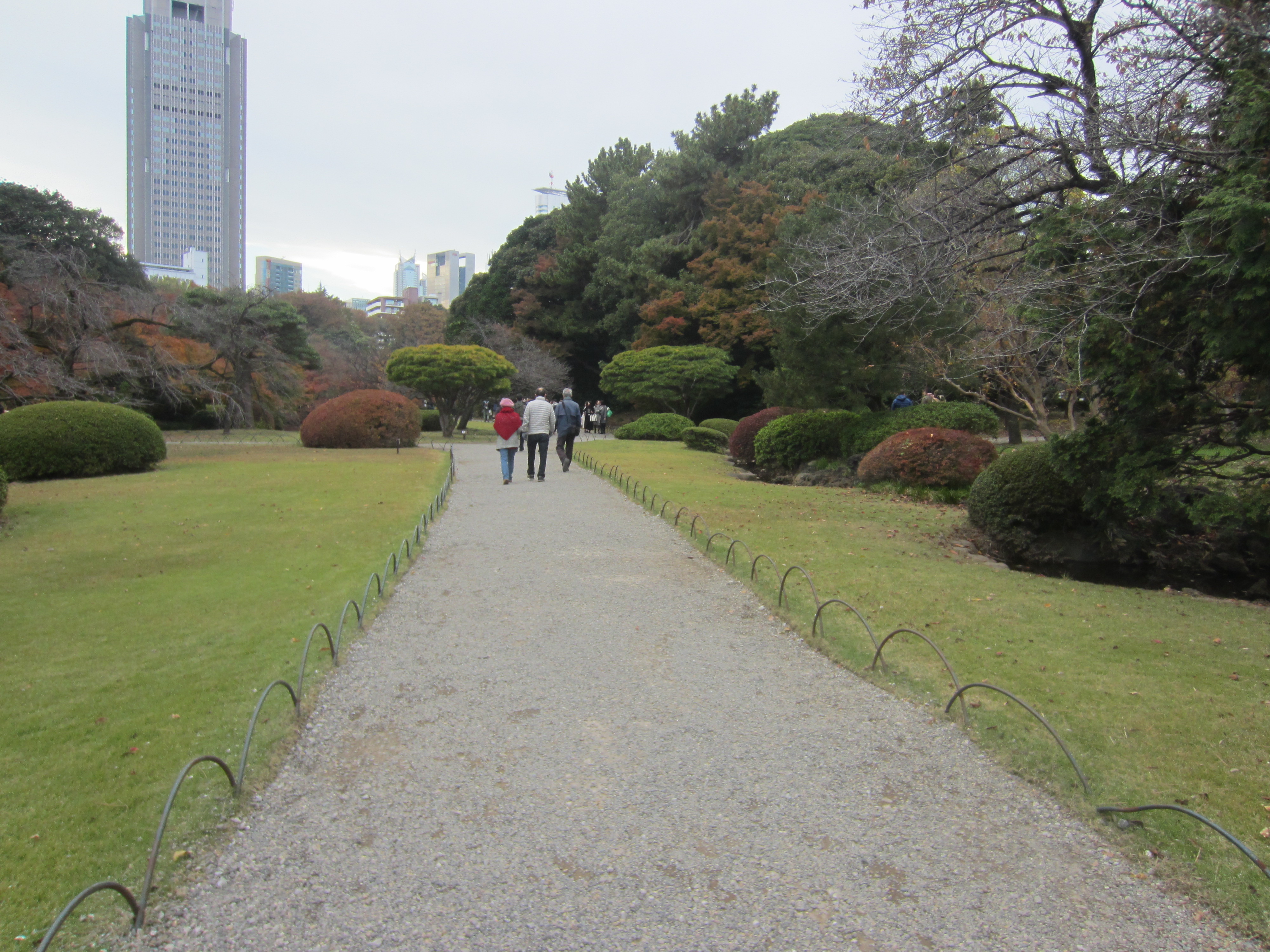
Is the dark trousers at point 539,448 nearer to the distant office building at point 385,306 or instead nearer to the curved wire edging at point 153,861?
the curved wire edging at point 153,861

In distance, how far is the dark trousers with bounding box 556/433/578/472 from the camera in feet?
56.5

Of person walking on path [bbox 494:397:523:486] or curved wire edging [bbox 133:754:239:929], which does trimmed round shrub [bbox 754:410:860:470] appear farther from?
curved wire edging [bbox 133:754:239:929]

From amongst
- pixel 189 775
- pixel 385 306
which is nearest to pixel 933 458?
pixel 189 775

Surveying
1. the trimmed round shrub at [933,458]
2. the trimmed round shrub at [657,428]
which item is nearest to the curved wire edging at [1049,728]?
the trimmed round shrub at [933,458]

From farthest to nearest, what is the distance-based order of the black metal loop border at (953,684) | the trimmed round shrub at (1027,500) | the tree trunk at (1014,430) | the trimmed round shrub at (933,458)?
the tree trunk at (1014,430), the trimmed round shrub at (933,458), the trimmed round shrub at (1027,500), the black metal loop border at (953,684)

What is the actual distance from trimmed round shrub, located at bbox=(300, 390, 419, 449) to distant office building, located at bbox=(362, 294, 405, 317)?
4417cm

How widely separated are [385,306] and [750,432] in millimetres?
91795

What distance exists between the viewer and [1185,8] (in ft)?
26.0

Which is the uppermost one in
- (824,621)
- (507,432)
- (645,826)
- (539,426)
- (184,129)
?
(184,129)

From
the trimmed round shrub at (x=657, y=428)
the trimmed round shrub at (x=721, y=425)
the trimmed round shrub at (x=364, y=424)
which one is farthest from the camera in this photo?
the trimmed round shrub at (x=657, y=428)

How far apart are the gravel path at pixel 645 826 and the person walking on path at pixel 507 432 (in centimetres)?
888

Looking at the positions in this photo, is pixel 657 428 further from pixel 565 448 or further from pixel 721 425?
pixel 565 448

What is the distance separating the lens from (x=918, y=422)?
1703 centimetres

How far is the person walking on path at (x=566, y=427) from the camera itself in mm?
17141
